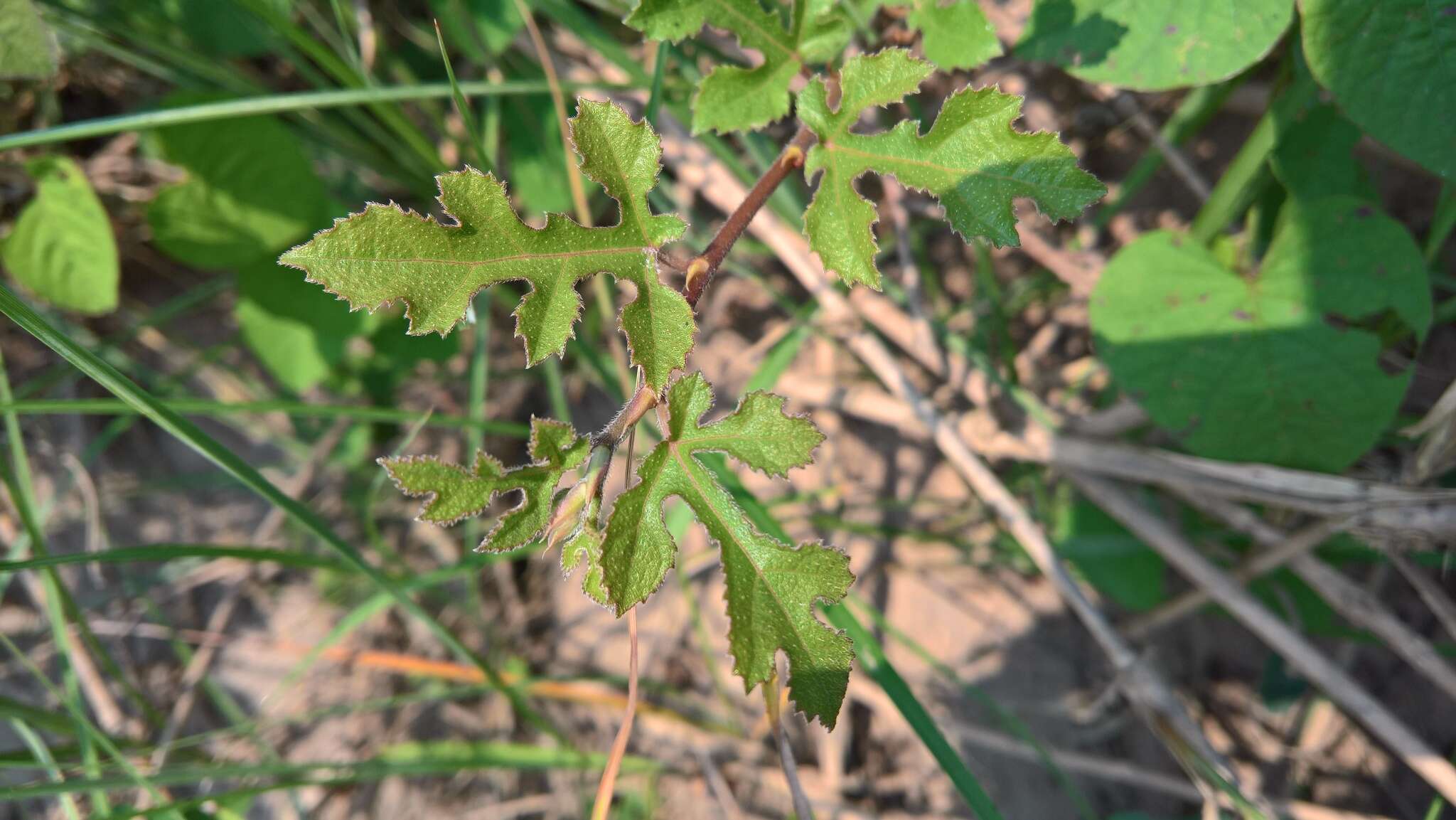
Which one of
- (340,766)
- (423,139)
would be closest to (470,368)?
(423,139)

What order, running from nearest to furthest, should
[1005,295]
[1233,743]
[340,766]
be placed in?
1. [340,766]
2. [1005,295]
3. [1233,743]

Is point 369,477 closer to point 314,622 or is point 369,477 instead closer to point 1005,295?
point 314,622

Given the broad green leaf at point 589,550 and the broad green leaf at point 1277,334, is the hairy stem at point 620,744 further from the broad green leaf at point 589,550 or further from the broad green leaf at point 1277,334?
the broad green leaf at point 1277,334

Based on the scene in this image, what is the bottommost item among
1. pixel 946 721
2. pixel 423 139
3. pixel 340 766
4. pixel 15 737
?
pixel 946 721

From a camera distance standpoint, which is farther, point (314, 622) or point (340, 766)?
point (314, 622)

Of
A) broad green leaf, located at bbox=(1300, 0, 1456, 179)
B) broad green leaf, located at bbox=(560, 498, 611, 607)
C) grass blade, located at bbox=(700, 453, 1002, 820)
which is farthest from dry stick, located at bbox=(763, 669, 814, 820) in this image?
broad green leaf, located at bbox=(1300, 0, 1456, 179)

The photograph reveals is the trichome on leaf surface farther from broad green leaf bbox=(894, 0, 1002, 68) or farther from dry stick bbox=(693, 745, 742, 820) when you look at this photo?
dry stick bbox=(693, 745, 742, 820)
